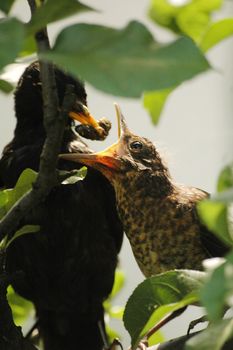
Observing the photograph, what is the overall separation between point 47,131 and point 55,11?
177mm

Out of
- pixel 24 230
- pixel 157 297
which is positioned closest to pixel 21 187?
pixel 24 230

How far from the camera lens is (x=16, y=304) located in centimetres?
230

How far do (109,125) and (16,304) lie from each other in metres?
0.62

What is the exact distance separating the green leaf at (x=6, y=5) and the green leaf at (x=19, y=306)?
56.9 inches

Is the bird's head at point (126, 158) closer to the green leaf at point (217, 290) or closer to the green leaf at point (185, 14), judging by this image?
the green leaf at point (185, 14)

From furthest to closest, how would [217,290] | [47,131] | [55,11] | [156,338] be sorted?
[156,338]
[47,131]
[55,11]
[217,290]

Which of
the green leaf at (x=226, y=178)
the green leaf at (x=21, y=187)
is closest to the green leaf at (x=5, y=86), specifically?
the green leaf at (x=21, y=187)

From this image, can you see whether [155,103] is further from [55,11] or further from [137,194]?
[137,194]

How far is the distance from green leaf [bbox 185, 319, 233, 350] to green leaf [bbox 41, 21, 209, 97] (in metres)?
0.25

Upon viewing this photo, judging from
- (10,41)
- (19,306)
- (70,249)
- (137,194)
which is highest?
(10,41)

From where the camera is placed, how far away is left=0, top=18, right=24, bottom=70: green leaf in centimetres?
75

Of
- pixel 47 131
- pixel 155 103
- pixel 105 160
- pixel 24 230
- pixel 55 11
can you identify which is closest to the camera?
pixel 55 11

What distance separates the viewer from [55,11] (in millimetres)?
899

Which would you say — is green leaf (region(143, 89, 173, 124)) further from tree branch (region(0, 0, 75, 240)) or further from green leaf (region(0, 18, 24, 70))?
green leaf (region(0, 18, 24, 70))
